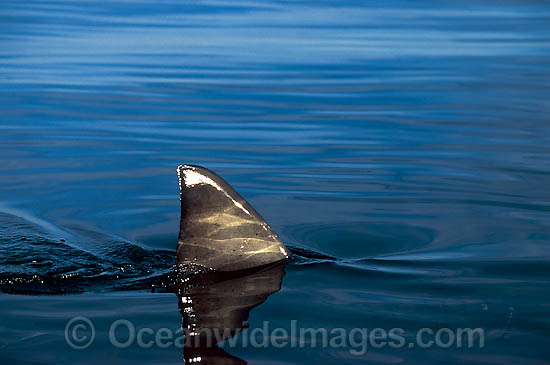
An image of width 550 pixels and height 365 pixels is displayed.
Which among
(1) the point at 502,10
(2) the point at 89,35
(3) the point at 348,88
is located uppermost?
(1) the point at 502,10

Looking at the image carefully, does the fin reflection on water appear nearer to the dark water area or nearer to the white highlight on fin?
the dark water area

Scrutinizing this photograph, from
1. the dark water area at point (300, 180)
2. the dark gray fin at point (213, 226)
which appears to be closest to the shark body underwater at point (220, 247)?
the dark gray fin at point (213, 226)

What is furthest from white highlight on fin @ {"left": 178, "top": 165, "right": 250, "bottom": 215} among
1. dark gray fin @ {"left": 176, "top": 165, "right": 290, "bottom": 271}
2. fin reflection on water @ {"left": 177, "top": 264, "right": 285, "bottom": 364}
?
fin reflection on water @ {"left": 177, "top": 264, "right": 285, "bottom": 364}

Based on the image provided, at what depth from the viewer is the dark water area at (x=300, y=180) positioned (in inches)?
205

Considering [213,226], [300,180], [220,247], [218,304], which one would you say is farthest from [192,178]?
[300,180]

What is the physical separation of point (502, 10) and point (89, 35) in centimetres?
Answer: 1421

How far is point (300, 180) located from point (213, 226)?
136 inches

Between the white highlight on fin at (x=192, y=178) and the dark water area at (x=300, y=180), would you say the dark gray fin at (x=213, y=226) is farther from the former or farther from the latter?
the dark water area at (x=300, y=180)

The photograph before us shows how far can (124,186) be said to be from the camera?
8977mm

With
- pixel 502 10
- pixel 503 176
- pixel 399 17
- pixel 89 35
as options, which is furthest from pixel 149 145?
pixel 502 10

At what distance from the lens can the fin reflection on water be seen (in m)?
4.54

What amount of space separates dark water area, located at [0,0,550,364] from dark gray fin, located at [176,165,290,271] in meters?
0.28

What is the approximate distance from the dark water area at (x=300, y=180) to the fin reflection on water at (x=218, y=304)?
0.20ft

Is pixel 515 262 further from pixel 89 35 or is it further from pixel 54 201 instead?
pixel 89 35
